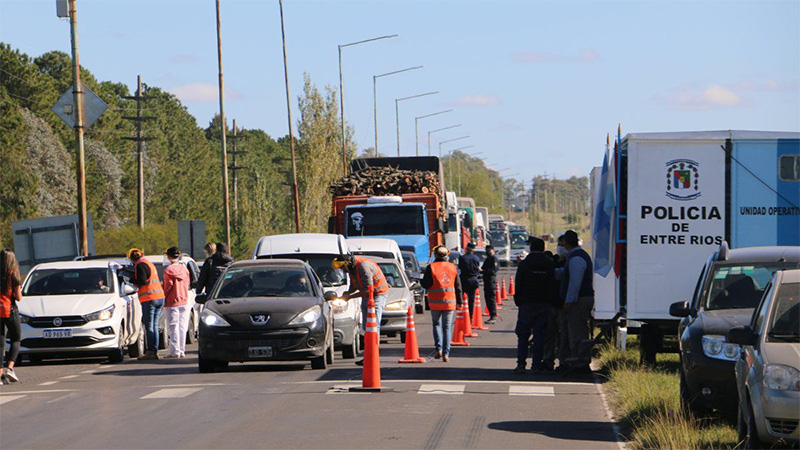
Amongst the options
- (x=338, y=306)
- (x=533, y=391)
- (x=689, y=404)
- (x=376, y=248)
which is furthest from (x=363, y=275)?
(x=376, y=248)

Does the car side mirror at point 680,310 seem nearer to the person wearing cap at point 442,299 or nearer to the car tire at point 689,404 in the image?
the car tire at point 689,404

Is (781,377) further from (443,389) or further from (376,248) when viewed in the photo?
(376,248)

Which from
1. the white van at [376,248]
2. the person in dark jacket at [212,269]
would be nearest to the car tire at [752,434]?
the person in dark jacket at [212,269]

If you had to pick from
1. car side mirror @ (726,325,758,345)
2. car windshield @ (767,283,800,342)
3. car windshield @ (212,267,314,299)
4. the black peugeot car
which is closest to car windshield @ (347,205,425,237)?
car windshield @ (212,267,314,299)

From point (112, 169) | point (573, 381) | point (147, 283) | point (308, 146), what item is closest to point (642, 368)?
point (573, 381)

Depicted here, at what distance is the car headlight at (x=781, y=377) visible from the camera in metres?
9.94

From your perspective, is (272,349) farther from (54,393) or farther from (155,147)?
(155,147)

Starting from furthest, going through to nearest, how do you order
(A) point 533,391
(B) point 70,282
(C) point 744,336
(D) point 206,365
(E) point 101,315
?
(B) point 70,282
(E) point 101,315
(D) point 206,365
(A) point 533,391
(C) point 744,336

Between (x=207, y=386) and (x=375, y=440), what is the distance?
18.8ft

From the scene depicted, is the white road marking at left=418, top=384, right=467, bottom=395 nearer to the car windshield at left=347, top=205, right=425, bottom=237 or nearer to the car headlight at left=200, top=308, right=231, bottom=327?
the car headlight at left=200, top=308, right=231, bottom=327

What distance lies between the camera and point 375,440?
1209 cm

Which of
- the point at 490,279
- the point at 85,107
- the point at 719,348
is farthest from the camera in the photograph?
the point at 490,279

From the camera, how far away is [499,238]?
9050cm

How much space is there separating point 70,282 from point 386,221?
17.1 m
